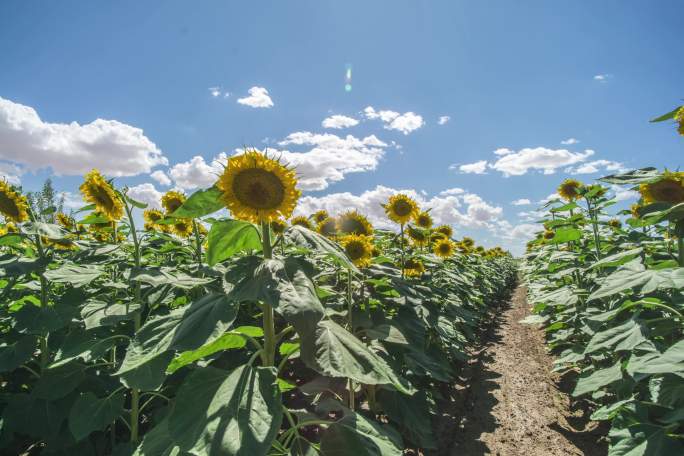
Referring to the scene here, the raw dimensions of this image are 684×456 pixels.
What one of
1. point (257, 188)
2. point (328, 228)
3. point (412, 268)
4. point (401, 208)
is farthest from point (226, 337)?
point (401, 208)

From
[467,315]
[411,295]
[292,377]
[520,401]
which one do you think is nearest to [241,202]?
[411,295]

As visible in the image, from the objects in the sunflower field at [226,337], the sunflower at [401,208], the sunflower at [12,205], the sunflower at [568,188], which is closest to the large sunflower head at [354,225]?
the sunflower field at [226,337]

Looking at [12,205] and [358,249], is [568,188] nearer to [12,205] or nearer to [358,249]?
[358,249]

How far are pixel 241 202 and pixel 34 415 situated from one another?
2207mm

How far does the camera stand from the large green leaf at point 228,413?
1256 mm

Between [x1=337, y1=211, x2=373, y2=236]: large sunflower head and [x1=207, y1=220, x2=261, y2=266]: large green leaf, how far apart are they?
9.55ft

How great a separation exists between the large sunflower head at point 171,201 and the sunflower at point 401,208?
2.94 meters

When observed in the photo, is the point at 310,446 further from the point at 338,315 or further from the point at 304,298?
the point at 338,315

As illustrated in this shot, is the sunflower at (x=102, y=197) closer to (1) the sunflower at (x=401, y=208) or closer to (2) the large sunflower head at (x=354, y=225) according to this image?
(2) the large sunflower head at (x=354, y=225)

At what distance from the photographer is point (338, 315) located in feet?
10.6

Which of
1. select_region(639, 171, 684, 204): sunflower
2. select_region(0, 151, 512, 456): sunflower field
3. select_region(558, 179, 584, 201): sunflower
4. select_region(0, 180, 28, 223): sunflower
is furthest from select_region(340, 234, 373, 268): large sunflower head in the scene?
select_region(558, 179, 584, 201): sunflower

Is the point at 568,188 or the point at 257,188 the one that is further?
the point at 568,188

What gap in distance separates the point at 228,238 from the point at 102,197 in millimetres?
2156

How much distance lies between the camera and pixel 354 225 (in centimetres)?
493
